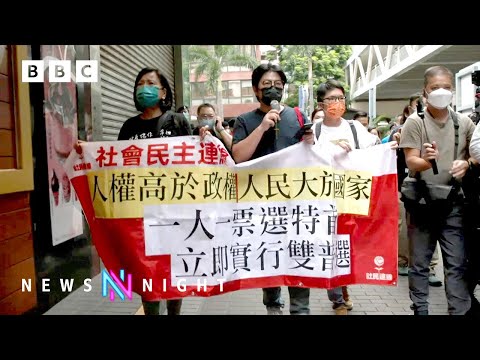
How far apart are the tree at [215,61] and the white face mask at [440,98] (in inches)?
418

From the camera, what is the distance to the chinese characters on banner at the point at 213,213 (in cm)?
313

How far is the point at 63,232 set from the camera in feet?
14.4

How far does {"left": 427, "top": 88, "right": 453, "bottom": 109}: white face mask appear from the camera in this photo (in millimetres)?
3234

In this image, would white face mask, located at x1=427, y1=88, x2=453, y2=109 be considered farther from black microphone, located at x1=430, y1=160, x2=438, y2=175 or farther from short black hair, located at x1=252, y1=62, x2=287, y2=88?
short black hair, located at x1=252, y1=62, x2=287, y2=88

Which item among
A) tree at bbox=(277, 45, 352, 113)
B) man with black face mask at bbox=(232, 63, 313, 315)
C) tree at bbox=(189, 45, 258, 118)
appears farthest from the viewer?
tree at bbox=(277, 45, 352, 113)

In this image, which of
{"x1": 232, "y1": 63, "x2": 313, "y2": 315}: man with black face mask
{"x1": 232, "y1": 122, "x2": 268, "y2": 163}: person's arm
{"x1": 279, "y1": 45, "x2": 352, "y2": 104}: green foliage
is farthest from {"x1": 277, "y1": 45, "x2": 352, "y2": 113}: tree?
{"x1": 232, "y1": 122, "x2": 268, "y2": 163}: person's arm

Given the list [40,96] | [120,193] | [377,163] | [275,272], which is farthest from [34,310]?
[377,163]

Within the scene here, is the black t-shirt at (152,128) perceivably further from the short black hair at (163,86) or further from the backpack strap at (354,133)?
the backpack strap at (354,133)

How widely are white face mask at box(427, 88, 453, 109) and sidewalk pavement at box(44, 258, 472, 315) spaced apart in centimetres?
169

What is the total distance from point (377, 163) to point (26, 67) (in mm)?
2645

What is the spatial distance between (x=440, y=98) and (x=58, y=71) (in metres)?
2.97

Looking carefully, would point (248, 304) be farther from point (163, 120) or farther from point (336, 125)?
point (163, 120)

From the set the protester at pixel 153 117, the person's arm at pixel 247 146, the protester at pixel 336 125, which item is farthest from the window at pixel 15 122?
the protester at pixel 336 125
